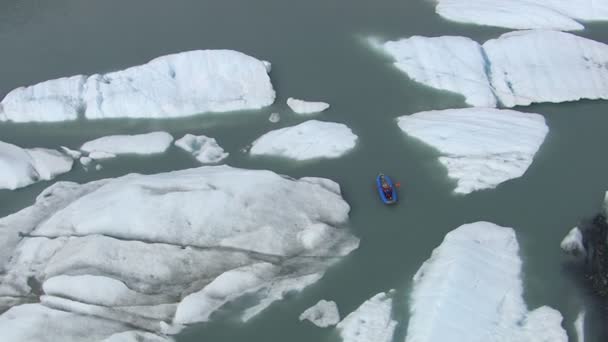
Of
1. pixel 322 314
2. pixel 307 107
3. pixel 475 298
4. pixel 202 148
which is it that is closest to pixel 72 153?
pixel 202 148

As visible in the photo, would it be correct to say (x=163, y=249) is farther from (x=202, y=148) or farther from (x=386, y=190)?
(x=386, y=190)

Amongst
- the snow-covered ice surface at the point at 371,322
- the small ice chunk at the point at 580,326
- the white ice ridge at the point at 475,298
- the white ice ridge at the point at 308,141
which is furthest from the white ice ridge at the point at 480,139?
the snow-covered ice surface at the point at 371,322

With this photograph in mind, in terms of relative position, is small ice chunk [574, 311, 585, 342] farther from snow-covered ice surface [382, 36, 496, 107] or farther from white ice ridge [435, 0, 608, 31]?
white ice ridge [435, 0, 608, 31]

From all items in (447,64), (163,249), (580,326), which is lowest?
(580,326)

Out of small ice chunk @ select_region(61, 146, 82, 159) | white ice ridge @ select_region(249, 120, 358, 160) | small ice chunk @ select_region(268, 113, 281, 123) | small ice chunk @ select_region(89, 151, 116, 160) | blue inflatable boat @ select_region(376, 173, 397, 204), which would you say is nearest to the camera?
blue inflatable boat @ select_region(376, 173, 397, 204)

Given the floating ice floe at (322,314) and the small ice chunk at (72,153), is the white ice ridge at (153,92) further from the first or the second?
the floating ice floe at (322,314)

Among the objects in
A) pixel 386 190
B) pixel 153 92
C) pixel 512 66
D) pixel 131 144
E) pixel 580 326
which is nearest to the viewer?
pixel 580 326

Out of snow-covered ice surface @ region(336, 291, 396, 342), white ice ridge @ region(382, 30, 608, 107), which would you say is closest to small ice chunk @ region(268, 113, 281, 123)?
white ice ridge @ region(382, 30, 608, 107)
